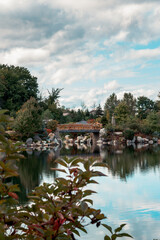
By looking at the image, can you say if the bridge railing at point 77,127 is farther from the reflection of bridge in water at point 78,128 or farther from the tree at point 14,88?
the tree at point 14,88

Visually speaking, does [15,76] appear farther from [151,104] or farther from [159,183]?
[159,183]

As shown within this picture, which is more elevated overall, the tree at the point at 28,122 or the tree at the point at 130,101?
the tree at the point at 130,101

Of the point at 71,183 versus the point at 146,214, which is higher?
the point at 71,183

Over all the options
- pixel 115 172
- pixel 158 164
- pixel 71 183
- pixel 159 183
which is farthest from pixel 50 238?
pixel 158 164

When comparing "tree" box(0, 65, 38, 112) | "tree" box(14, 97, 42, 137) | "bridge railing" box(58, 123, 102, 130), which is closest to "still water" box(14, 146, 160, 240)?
"tree" box(14, 97, 42, 137)

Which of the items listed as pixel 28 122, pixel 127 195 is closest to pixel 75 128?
pixel 28 122

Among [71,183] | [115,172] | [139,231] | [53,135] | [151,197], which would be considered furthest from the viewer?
[53,135]

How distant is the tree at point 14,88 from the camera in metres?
30.0

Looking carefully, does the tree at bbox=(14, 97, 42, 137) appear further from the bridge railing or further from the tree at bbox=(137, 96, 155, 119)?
the tree at bbox=(137, 96, 155, 119)

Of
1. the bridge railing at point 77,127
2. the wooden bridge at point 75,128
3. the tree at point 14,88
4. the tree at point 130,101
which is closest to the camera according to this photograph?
the wooden bridge at point 75,128

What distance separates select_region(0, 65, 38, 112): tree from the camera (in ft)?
98.4

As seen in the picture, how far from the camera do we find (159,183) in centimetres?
826

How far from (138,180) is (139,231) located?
420cm

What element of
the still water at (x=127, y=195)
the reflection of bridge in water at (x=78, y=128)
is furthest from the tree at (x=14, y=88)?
the still water at (x=127, y=195)
